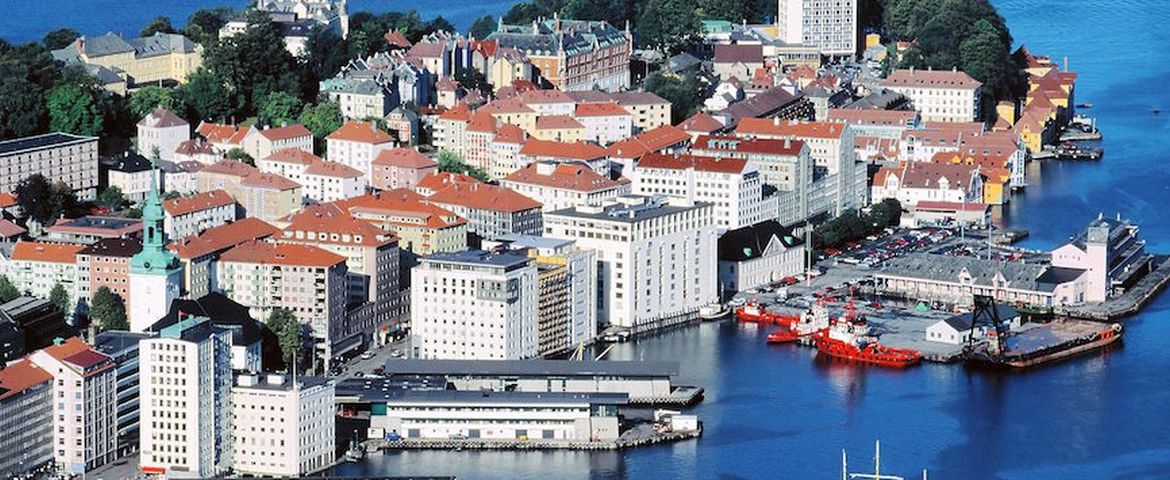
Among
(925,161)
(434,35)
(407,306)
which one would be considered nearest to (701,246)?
(407,306)

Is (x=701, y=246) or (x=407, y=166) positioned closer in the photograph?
(x=701, y=246)

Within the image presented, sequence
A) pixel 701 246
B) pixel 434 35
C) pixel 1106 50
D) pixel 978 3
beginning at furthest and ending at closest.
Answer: pixel 1106 50
pixel 978 3
pixel 434 35
pixel 701 246

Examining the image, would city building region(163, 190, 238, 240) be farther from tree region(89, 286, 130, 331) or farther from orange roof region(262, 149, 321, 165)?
tree region(89, 286, 130, 331)

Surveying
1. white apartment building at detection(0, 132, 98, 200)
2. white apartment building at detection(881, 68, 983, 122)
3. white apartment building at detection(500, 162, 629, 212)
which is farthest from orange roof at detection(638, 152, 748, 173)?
white apartment building at detection(881, 68, 983, 122)

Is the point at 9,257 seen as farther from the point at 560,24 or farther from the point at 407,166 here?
the point at 560,24

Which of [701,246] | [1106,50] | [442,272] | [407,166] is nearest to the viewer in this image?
[442,272]

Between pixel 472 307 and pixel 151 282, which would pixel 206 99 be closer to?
pixel 151 282

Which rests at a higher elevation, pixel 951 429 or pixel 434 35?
pixel 434 35

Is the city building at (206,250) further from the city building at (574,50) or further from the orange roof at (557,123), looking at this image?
the city building at (574,50)
